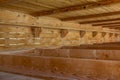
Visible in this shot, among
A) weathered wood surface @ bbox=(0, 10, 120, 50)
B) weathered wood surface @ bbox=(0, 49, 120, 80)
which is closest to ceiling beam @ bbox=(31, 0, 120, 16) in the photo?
weathered wood surface @ bbox=(0, 10, 120, 50)

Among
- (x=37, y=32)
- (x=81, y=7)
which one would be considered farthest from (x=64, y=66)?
(x=37, y=32)

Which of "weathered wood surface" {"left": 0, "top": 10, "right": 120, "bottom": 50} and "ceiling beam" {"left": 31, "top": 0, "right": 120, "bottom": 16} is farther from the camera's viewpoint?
"weathered wood surface" {"left": 0, "top": 10, "right": 120, "bottom": 50}

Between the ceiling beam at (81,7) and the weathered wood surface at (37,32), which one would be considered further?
the weathered wood surface at (37,32)

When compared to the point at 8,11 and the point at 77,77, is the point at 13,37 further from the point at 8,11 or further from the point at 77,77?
the point at 77,77

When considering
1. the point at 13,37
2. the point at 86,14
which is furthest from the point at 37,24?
the point at 86,14

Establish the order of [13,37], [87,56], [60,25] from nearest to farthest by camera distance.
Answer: [87,56]
[13,37]
[60,25]

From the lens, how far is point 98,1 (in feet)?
15.1

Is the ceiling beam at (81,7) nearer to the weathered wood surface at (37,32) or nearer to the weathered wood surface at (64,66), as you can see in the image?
the weathered wood surface at (37,32)

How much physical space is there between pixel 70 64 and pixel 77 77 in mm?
173

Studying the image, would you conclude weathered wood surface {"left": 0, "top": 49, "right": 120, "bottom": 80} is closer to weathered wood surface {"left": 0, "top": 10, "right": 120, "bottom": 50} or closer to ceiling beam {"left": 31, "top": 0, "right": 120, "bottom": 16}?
ceiling beam {"left": 31, "top": 0, "right": 120, "bottom": 16}

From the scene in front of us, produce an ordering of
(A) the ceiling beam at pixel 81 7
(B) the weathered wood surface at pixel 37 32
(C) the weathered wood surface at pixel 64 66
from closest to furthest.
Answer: (C) the weathered wood surface at pixel 64 66 < (A) the ceiling beam at pixel 81 7 < (B) the weathered wood surface at pixel 37 32

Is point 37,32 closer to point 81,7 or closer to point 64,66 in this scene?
point 81,7

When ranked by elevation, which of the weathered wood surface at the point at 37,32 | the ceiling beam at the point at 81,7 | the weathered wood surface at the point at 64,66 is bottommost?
the weathered wood surface at the point at 64,66

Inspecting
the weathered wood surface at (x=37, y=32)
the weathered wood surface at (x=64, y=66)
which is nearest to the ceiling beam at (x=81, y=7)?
the weathered wood surface at (x=37, y=32)
